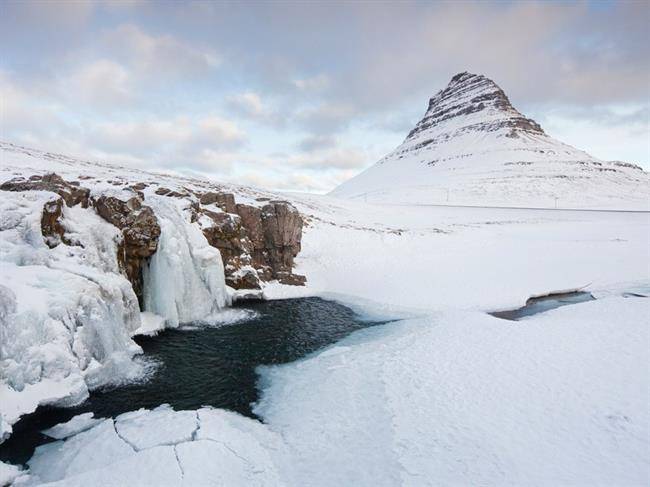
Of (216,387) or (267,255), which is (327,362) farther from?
(267,255)

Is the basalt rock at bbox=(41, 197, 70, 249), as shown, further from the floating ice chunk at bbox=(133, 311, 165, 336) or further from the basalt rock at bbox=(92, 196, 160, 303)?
the floating ice chunk at bbox=(133, 311, 165, 336)

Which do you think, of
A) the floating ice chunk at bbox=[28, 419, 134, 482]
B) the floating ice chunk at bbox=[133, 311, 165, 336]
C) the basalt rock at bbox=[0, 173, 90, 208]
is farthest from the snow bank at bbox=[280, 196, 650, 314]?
the floating ice chunk at bbox=[28, 419, 134, 482]

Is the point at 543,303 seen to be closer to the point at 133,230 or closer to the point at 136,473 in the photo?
the point at 136,473

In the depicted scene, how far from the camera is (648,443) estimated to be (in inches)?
367

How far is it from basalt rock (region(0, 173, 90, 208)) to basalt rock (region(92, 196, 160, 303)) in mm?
741

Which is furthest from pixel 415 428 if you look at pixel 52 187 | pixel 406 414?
pixel 52 187

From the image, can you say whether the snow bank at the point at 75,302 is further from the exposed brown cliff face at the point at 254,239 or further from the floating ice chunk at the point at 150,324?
the exposed brown cliff face at the point at 254,239

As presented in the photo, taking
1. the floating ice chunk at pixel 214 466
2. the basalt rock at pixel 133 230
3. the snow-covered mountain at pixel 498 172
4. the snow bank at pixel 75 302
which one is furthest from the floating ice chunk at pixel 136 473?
the snow-covered mountain at pixel 498 172

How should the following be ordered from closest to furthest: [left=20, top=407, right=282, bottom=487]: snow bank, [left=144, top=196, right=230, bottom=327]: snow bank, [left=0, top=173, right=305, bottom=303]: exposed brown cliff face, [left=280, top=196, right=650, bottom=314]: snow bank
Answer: [left=20, top=407, right=282, bottom=487]: snow bank, [left=0, top=173, right=305, bottom=303]: exposed brown cliff face, [left=144, top=196, right=230, bottom=327]: snow bank, [left=280, top=196, right=650, bottom=314]: snow bank

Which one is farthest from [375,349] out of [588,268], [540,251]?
[540,251]

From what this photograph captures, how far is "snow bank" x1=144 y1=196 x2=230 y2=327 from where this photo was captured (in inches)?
792

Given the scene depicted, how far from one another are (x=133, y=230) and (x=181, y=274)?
348 cm

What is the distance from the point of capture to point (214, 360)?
15.9 metres

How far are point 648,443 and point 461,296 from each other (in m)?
17.4
